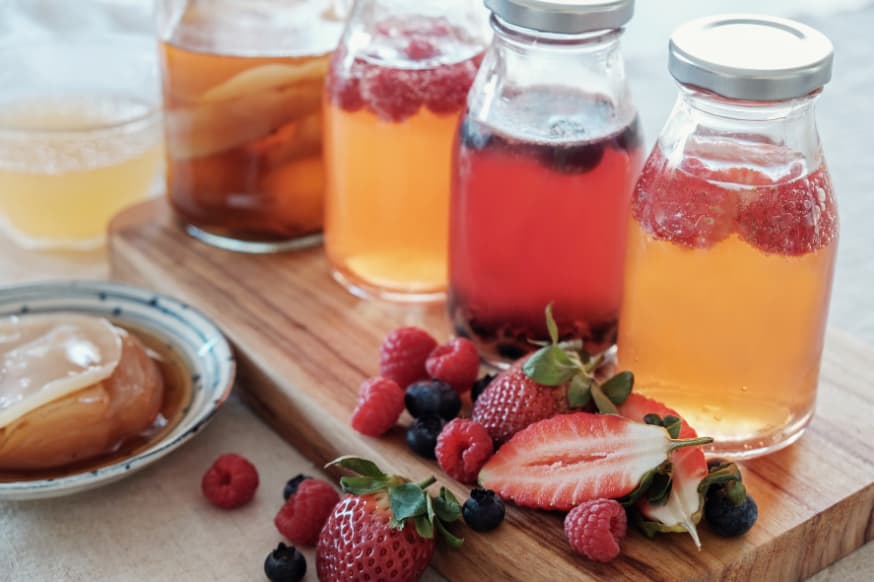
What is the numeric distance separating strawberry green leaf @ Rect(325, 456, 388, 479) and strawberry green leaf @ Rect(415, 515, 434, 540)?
0.16 feet

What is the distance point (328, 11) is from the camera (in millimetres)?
1354

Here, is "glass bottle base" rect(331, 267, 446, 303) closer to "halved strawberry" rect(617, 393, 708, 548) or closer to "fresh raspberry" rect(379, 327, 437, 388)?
"fresh raspberry" rect(379, 327, 437, 388)

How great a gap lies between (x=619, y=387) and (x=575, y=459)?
9cm

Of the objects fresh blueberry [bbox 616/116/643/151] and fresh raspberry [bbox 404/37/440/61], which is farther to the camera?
fresh raspberry [bbox 404/37/440/61]

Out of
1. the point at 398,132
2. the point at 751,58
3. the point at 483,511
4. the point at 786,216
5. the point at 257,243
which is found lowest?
the point at 257,243

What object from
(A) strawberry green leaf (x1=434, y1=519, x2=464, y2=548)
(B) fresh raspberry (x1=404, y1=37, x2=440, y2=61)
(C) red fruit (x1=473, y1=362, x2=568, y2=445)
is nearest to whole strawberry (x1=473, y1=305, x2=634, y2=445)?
(C) red fruit (x1=473, y1=362, x2=568, y2=445)

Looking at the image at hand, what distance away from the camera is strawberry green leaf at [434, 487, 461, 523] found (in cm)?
96

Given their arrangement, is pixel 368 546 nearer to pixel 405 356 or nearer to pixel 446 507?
pixel 446 507

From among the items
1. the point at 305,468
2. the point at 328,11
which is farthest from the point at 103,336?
the point at 328,11

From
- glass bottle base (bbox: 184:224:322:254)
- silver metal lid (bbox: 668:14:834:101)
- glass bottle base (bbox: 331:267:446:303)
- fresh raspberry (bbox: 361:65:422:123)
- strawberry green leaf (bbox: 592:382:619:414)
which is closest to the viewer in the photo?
silver metal lid (bbox: 668:14:834:101)

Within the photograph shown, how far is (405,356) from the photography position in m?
1.14

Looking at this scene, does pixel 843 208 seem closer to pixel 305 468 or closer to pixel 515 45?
pixel 515 45

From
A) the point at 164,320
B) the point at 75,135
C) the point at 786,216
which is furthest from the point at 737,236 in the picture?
the point at 75,135

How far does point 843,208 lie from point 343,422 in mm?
849
